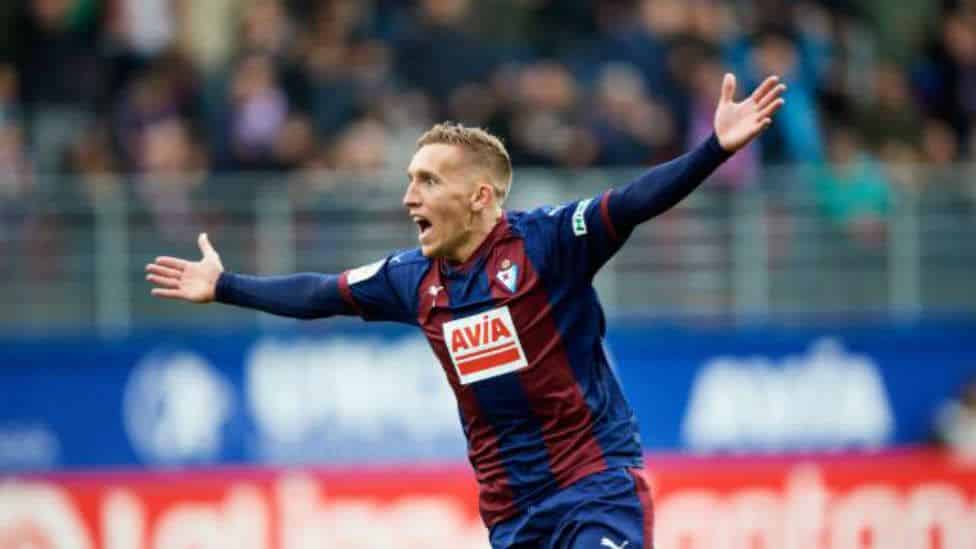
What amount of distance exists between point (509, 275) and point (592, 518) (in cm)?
94

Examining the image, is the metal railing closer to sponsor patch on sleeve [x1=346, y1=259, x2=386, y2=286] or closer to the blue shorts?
sponsor patch on sleeve [x1=346, y1=259, x2=386, y2=286]

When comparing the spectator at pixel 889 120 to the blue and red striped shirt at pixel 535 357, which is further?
the spectator at pixel 889 120

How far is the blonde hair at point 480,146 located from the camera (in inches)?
286

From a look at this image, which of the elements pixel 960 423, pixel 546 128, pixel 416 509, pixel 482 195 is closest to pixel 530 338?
pixel 482 195

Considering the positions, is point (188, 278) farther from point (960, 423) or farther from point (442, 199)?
point (960, 423)

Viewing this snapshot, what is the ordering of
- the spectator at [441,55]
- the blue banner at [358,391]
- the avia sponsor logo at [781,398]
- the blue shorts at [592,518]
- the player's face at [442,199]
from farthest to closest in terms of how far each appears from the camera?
1. the avia sponsor logo at [781,398]
2. the blue banner at [358,391]
3. the spectator at [441,55]
4. the player's face at [442,199]
5. the blue shorts at [592,518]

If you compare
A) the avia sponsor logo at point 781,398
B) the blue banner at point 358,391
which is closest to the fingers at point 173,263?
the blue banner at point 358,391

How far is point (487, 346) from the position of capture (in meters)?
7.04

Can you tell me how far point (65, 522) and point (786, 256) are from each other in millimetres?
5857

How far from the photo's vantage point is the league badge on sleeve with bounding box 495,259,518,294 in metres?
7.06

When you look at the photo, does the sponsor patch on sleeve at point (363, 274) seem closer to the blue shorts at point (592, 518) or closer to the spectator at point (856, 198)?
the blue shorts at point (592, 518)

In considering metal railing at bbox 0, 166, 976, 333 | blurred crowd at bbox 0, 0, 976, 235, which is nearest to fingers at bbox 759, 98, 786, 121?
metal railing at bbox 0, 166, 976, 333

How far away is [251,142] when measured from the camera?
44.0 feet

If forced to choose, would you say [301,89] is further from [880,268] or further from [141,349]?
[880,268]
